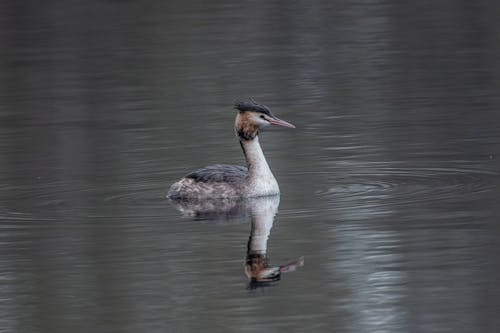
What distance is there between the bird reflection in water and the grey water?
4cm

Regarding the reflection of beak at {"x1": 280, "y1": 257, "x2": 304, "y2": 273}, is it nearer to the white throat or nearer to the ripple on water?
the ripple on water

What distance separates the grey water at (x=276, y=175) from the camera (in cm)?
1062

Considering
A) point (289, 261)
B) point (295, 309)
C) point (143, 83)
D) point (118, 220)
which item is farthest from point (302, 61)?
point (295, 309)

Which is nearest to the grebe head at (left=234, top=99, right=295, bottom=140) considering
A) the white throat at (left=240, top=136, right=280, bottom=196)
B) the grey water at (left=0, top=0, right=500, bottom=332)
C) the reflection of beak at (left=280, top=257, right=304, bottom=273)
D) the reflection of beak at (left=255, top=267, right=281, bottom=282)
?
→ the white throat at (left=240, top=136, right=280, bottom=196)

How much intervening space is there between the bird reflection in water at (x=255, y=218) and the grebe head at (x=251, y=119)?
2.60 feet

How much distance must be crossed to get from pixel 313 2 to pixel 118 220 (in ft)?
76.9

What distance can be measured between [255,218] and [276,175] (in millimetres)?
2470

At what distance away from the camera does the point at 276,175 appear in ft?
54.4

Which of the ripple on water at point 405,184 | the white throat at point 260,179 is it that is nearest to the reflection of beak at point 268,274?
the ripple on water at point 405,184

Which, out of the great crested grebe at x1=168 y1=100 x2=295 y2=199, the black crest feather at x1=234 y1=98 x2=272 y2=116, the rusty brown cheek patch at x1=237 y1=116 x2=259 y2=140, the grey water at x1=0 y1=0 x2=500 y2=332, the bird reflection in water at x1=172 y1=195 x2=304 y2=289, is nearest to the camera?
the grey water at x1=0 y1=0 x2=500 y2=332

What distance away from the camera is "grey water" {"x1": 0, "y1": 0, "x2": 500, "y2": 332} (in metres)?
10.6

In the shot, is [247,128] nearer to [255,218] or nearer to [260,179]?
[260,179]

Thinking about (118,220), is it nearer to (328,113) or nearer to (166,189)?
(166,189)

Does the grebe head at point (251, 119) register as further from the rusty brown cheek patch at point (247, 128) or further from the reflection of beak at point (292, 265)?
the reflection of beak at point (292, 265)
